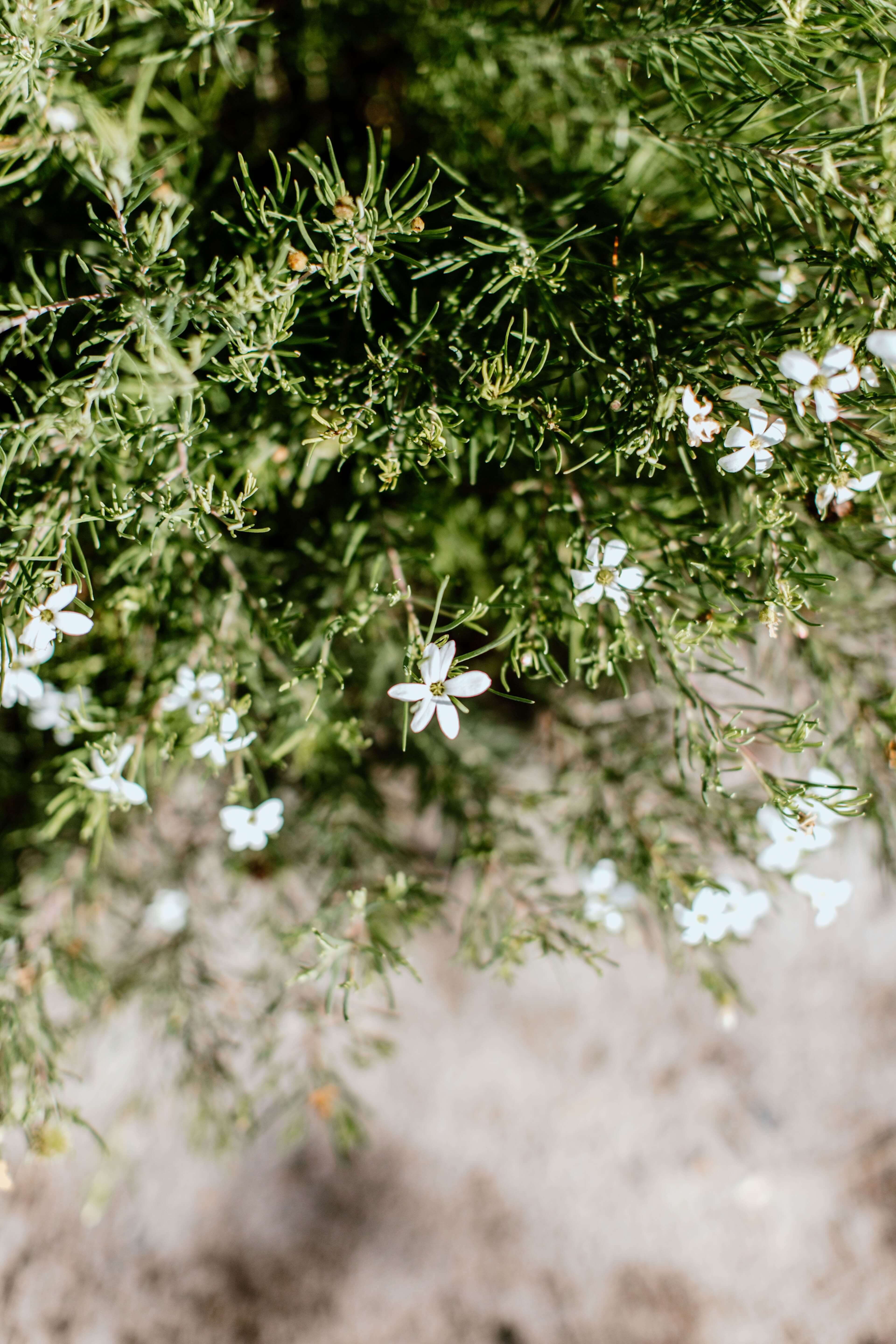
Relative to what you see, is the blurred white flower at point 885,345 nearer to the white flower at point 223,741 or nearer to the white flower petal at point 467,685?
the white flower petal at point 467,685

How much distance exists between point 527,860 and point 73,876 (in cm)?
106

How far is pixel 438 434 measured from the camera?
3.16ft

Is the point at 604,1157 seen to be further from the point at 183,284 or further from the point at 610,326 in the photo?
the point at 183,284

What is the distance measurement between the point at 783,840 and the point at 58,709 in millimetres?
1220

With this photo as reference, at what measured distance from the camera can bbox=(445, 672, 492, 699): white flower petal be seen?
2.93ft

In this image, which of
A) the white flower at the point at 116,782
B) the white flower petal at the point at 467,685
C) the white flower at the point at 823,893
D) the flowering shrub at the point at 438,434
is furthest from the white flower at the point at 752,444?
the white flower at the point at 116,782

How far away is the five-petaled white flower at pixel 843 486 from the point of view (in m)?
0.98

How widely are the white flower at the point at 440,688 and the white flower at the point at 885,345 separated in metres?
0.56

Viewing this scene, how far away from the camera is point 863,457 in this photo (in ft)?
3.41

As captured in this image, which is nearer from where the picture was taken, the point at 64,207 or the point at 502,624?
the point at 64,207

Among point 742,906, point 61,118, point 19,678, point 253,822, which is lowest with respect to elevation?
point 742,906

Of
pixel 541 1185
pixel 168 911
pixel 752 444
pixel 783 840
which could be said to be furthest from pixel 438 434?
pixel 541 1185

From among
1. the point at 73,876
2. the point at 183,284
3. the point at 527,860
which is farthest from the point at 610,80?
the point at 73,876

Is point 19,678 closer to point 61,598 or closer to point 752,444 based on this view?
point 61,598
